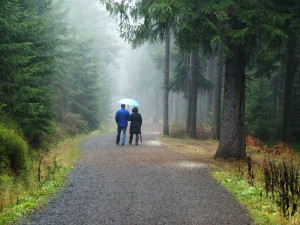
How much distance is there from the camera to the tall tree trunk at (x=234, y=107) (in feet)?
32.3

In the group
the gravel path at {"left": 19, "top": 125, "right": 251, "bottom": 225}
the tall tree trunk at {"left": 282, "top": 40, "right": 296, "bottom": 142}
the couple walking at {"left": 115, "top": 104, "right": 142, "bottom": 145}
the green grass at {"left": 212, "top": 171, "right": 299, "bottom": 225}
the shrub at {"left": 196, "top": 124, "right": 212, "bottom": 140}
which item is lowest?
the gravel path at {"left": 19, "top": 125, "right": 251, "bottom": 225}

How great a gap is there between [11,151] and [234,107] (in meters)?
6.90

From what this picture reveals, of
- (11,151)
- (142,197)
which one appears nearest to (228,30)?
(142,197)

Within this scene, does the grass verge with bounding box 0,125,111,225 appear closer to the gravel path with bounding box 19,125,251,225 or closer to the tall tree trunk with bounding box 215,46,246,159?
the gravel path with bounding box 19,125,251,225

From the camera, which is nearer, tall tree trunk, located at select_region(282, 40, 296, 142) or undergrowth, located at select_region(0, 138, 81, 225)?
undergrowth, located at select_region(0, 138, 81, 225)

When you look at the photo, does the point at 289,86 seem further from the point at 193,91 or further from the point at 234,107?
the point at 234,107

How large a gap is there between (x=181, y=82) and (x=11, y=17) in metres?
13.9

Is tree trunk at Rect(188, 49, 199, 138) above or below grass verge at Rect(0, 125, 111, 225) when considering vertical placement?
above

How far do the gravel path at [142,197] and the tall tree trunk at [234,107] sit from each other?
4.76 ft

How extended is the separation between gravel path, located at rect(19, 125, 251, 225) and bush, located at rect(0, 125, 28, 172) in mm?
1370

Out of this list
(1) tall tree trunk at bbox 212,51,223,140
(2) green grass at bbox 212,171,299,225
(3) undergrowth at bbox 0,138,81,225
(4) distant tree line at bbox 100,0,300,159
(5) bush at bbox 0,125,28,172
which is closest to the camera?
(2) green grass at bbox 212,171,299,225

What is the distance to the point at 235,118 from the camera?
32.5 feet

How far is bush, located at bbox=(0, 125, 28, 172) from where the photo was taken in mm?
6820

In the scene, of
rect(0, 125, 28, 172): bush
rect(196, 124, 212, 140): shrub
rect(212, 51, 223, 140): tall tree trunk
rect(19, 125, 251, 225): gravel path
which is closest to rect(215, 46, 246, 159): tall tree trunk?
rect(19, 125, 251, 225): gravel path
